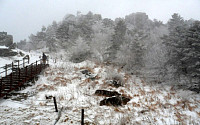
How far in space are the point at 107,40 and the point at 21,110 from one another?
27610 millimetres

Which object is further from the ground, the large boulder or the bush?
the bush

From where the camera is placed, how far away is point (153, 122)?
6637mm

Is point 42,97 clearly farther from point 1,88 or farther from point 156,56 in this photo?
point 156,56

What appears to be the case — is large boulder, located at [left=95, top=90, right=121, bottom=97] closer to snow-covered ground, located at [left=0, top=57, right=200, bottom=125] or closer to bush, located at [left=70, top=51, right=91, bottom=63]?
snow-covered ground, located at [left=0, top=57, right=200, bottom=125]

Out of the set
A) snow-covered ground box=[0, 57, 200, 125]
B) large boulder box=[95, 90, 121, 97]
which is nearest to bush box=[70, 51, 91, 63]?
snow-covered ground box=[0, 57, 200, 125]

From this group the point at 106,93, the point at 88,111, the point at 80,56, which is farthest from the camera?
the point at 80,56

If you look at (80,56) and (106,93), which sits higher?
(80,56)

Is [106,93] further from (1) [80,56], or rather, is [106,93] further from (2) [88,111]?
(1) [80,56]

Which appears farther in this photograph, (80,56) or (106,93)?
(80,56)

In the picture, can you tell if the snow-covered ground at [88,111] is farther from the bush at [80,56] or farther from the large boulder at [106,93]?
the bush at [80,56]

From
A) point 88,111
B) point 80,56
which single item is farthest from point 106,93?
point 80,56

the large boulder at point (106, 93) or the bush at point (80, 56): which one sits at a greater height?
the bush at point (80, 56)

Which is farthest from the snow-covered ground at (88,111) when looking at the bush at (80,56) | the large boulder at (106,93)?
the bush at (80,56)

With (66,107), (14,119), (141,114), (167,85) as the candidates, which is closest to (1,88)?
(14,119)
